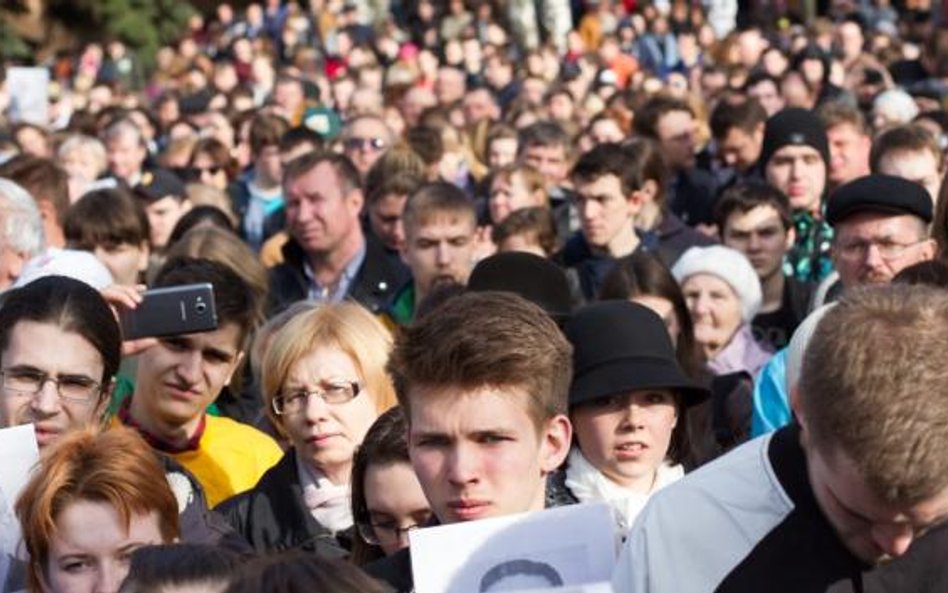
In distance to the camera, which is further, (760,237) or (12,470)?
(760,237)

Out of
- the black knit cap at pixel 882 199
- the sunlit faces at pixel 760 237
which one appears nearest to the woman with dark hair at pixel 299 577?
the black knit cap at pixel 882 199

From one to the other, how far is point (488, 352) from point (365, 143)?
1129cm

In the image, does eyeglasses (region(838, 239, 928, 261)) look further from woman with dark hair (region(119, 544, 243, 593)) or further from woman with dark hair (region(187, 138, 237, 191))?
woman with dark hair (region(187, 138, 237, 191))

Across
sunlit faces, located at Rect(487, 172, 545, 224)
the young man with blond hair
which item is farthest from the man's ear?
sunlit faces, located at Rect(487, 172, 545, 224)

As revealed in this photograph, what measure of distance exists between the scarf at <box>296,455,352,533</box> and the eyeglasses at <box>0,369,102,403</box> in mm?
681

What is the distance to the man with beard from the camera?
417 inches

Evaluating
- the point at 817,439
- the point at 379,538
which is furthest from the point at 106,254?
the point at 817,439

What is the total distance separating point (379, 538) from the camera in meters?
5.84

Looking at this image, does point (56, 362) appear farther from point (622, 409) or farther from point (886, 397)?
point (886, 397)

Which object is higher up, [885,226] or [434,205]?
[434,205]

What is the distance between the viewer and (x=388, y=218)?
12727mm

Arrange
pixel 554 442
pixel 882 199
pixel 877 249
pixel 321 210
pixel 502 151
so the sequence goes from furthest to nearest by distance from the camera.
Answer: pixel 502 151 < pixel 321 210 < pixel 882 199 < pixel 877 249 < pixel 554 442

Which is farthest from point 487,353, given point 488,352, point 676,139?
point 676,139

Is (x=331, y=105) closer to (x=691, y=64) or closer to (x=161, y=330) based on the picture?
(x=691, y=64)
